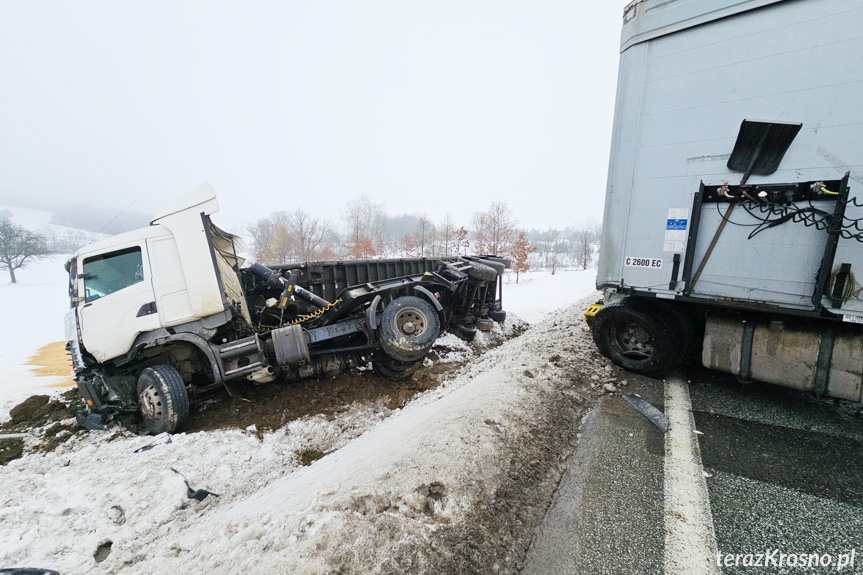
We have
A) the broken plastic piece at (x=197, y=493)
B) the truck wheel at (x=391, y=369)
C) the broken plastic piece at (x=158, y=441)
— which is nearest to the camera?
the broken plastic piece at (x=197, y=493)

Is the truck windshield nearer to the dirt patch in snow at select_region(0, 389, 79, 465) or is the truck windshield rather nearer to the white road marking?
the dirt patch in snow at select_region(0, 389, 79, 465)

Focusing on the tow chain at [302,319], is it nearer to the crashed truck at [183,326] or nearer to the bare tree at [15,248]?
the crashed truck at [183,326]

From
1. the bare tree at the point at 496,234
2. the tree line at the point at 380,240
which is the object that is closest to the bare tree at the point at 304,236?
the tree line at the point at 380,240

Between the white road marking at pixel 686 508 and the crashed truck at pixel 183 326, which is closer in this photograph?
the white road marking at pixel 686 508

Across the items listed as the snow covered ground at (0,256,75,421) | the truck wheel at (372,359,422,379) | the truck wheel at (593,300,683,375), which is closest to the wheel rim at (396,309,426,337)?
the truck wheel at (372,359,422,379)

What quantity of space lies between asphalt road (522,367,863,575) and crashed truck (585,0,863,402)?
606mm

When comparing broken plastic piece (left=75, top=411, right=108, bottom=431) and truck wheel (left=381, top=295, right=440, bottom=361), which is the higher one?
truck wheel (left=381, top=295, right=440, bottom=361)

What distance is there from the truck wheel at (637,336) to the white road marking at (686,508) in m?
0.91

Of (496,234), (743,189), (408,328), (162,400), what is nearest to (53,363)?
(162,400)

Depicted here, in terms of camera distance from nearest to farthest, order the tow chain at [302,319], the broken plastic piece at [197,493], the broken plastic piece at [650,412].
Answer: the broken plastic piece at [650,412]
the broken plastic piece at [197,493]
the tow chain at [302,319]

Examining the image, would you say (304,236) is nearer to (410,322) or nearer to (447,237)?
(447,237)

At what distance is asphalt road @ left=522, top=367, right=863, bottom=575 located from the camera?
6.00 feet

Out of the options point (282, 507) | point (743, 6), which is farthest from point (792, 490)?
point (743, 6)

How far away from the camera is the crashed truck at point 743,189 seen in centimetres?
290
